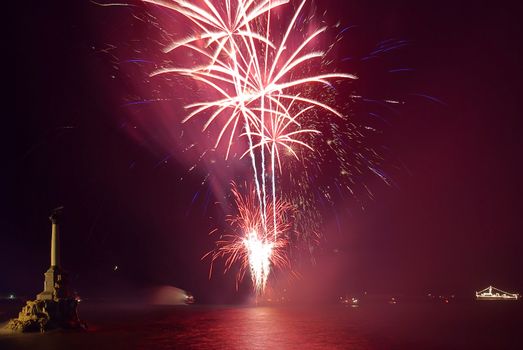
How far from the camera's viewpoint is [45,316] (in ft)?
107

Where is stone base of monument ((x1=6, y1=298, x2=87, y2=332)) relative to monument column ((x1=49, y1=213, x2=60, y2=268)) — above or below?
below

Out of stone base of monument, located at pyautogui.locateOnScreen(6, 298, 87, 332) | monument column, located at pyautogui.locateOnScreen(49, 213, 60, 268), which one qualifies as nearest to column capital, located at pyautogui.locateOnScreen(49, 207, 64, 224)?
monument column, located at pyautogui.locateOnScreen(49, 213, 60, 268)

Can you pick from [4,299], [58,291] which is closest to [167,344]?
[58,291]

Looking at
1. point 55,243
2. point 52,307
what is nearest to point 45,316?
point 52,307

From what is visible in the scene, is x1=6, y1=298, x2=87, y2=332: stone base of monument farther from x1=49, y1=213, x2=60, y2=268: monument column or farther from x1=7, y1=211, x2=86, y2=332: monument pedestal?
x1=49, y1=213, x2=60, y2=268: monument column

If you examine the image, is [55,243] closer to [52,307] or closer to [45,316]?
[52,307]

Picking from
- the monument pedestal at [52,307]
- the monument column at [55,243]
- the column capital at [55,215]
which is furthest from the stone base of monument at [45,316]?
the column capital at [55,215]

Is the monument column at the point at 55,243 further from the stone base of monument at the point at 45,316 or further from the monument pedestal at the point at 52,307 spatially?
the stone base of monument at the point at 45,316

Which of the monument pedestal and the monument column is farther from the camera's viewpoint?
the monument column

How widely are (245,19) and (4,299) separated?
119844mm

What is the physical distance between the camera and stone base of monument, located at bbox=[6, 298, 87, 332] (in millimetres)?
32375

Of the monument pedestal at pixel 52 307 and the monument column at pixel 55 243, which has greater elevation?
the monument column at pixel 55 243

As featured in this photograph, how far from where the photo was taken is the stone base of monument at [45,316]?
3238 centimetres

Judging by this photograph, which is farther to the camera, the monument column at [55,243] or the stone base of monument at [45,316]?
the monument column at [55,243]
